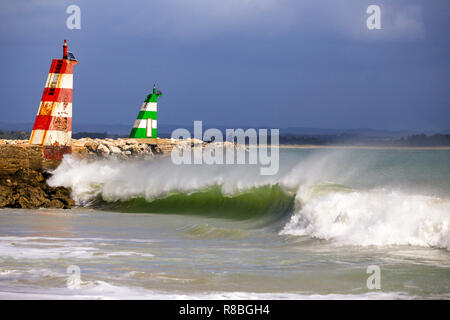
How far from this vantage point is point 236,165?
19.7 m

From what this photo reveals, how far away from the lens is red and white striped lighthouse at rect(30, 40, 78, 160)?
18.2 metres

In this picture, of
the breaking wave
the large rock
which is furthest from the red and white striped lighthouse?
the large rock

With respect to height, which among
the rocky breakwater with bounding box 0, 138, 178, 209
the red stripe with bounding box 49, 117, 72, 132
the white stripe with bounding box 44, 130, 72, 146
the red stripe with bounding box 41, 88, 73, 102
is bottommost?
the rocky breakwater with bounding box 0, 138, 178, 209

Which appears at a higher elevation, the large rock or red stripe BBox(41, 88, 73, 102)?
red stripe BBox(41, 88, 73, 102)

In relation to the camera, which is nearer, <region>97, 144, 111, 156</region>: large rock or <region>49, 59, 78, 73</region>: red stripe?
<region>49, 59, 78, 73</region>: red stripe

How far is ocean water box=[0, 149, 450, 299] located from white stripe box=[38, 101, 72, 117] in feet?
9.60

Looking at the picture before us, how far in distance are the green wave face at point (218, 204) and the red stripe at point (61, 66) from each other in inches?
142

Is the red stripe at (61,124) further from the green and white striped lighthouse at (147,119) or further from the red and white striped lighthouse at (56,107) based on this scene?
the green and white striped lighthouse at (147,119)

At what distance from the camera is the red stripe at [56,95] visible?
59.8ft

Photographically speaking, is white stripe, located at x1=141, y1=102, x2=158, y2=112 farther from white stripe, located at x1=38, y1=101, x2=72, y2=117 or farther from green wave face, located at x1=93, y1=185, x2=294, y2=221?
green wave face, located at x1=93, y1=185, x2=294, y2=221

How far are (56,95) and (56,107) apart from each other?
0.33 metres

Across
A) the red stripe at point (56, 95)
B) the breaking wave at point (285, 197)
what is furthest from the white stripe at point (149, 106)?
the red stripe at point (56, 95)
